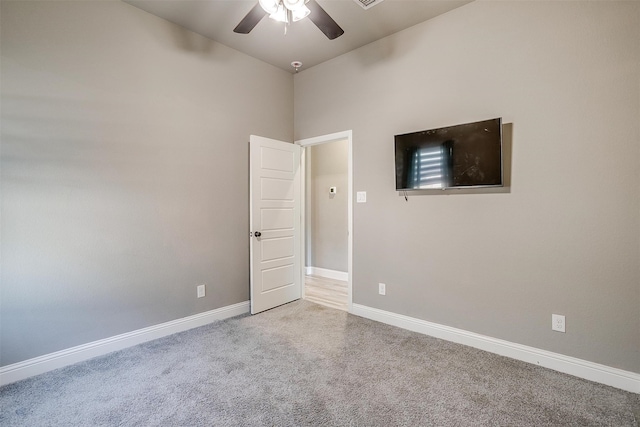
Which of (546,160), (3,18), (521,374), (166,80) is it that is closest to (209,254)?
(166,80)

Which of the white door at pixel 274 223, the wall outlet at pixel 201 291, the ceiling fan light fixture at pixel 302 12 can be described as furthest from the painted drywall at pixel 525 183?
the wall outlet at pixel 201 291

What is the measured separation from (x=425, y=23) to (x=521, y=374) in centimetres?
317

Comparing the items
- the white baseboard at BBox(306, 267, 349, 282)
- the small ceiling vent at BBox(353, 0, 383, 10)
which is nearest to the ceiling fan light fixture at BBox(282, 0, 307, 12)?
the small ceiling vent at BBox(353, 0, 383, 10)

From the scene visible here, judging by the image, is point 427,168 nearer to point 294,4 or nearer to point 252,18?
point 294,4

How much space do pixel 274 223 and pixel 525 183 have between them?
2.61 m

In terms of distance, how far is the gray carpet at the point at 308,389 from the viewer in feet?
5.54

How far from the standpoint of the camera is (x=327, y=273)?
5258mm

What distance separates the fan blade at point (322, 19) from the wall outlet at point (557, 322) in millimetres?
2743

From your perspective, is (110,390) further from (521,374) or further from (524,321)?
(524,321)

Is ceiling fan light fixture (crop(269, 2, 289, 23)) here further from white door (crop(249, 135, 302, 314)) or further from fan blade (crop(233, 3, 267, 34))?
white door (crop(249, 135, 302, 314))

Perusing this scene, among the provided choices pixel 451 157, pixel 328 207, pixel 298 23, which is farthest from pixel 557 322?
pixel 328 207

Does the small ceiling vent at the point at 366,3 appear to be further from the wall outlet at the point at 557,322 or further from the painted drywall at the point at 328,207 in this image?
the wall outlet at the point at 557,322

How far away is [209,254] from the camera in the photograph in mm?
3152

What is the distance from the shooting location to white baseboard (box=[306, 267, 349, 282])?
5035 millimetres
